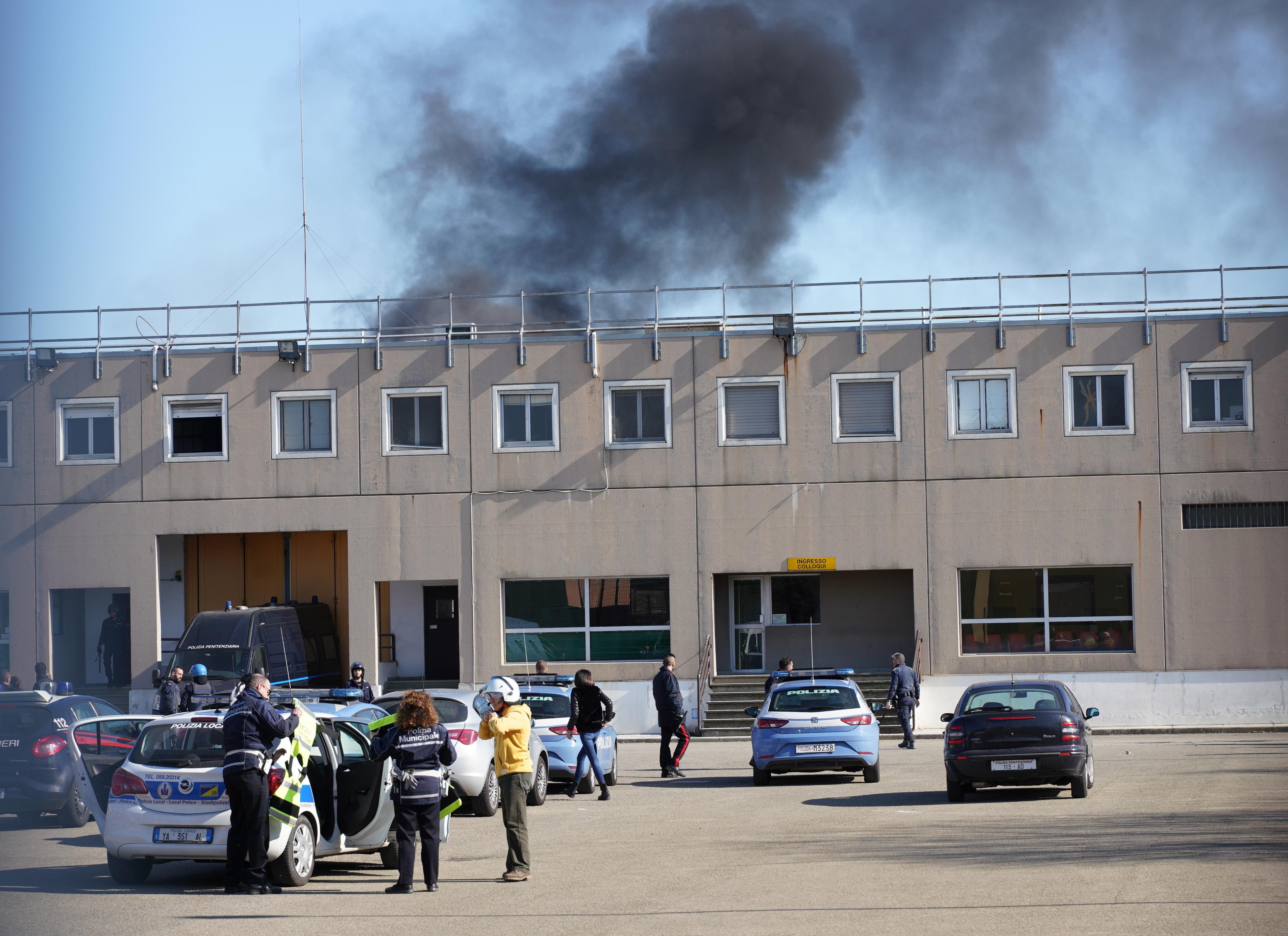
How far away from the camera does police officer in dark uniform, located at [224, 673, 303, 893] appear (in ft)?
36.3

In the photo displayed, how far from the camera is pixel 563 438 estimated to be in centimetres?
3170

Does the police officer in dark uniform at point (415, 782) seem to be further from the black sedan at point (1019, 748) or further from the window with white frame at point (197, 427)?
the window with white frame at point (197, 427)

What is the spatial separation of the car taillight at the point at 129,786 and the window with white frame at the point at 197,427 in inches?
846

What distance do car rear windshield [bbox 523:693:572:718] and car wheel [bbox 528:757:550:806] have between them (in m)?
1.19

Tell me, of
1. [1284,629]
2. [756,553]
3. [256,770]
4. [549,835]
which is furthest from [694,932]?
[1284,629]

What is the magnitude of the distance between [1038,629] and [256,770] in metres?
22.6

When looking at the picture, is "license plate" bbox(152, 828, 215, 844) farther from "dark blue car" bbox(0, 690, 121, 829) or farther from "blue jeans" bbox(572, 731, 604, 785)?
"blue jeans" bbox(572, 731, 604, 785)

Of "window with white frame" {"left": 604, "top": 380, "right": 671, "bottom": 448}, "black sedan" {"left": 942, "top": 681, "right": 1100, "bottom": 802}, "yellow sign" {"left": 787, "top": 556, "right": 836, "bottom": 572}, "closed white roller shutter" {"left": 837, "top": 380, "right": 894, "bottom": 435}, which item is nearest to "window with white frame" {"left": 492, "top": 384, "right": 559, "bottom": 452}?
"window with white frame" {"left": 604, "top": 380, "right": 671, "bottom": 448}

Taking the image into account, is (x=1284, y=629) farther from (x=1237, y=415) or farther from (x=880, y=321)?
(x=880, y=321)

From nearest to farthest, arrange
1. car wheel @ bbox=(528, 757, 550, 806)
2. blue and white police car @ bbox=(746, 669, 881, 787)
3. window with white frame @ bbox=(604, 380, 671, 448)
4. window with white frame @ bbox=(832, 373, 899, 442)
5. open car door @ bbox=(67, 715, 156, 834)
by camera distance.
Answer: open car door @ bbox=(67, 715, 156, 834)
car wheel @ bbox=(528, 757, 550, 806)
blue and white police car @ bbox=(746, 669, 881, 787)
window with white frame @ bbox=(832, 373, 899, 442)
window with white frame @ bbox=(604, 380, 671, 448)

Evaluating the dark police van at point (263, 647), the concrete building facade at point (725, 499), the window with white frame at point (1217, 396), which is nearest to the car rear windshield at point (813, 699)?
the concrete building facade at point (725, 499)

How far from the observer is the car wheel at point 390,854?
1267 centimetres

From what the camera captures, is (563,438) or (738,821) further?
(563,438)

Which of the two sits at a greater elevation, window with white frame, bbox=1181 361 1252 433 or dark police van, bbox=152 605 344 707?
window with white frame, bbox=1181 361 1252 433
